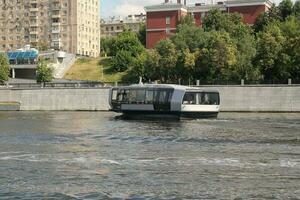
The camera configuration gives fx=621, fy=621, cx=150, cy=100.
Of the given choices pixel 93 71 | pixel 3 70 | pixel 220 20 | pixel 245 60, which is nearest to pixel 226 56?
pixel 245 60

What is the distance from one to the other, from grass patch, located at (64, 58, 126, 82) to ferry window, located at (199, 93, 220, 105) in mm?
69377

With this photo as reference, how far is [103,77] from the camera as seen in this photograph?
146625 mm

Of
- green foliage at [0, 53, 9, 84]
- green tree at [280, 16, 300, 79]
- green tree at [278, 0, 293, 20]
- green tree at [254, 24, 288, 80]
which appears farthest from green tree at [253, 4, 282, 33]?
green foliage at [0, 53, 9, 84]

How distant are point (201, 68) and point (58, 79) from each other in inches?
2036

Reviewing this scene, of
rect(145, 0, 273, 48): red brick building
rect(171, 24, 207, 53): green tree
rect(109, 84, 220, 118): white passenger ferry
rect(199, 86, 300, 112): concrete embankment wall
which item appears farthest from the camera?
rect(145, 0, 273, 48): red brick building

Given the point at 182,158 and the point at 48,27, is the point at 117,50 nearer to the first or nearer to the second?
the point at 48,27

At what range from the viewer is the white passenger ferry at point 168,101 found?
72938 millimetres

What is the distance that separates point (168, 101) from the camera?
74438mm

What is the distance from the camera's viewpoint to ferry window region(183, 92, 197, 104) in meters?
72.8

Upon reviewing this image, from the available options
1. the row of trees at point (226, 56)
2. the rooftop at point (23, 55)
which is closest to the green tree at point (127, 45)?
the rooftop at point (23, 55)

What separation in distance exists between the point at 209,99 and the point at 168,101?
4.91 m

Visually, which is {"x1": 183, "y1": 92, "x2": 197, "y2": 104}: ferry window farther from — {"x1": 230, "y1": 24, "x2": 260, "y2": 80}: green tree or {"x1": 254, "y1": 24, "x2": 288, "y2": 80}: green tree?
{"x1": 230, "y1": 24, "x2": 260, "y2": 80}: green tree

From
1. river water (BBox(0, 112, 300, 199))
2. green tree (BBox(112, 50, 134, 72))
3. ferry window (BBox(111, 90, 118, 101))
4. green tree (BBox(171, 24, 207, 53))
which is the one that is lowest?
river water (BBox(0, 112, 300, 199))

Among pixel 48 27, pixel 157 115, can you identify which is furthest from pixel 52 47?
pixel 157 115
